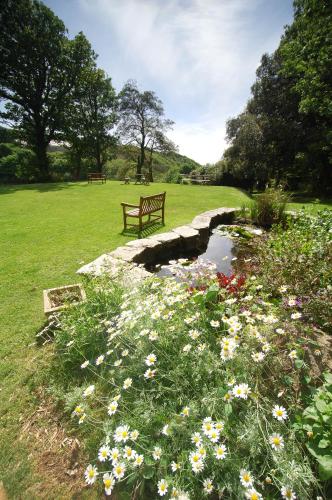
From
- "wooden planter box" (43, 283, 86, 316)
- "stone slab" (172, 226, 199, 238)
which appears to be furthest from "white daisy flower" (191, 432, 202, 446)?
"stone slab" (172, 226, 199, 238)

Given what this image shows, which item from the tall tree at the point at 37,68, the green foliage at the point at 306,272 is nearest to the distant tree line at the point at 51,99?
the tall tree at the point at 37,68

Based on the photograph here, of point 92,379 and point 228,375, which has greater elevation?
point 228,375

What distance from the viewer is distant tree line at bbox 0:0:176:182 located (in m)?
19.3

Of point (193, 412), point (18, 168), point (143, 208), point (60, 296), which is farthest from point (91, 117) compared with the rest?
point (193, 412)

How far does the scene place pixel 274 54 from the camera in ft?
54.5

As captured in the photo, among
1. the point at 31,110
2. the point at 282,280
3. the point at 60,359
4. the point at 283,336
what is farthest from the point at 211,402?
the point at 31,110

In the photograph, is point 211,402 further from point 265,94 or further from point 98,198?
point 265,94

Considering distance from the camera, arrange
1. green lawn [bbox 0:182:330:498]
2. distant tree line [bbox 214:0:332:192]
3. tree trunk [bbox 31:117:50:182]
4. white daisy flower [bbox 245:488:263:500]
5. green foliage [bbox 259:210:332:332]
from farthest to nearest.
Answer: tree trunk [bbox 31:117:50:182] < distant tree line [bbox 214:0:332:192] < green foliage [bbox 259:210:332:332] < green lawn [bbox 0:182:330:498] < white daisy flower [bbox 245:488:263:500]

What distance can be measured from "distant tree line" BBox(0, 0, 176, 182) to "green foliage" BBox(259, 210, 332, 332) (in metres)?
24.0

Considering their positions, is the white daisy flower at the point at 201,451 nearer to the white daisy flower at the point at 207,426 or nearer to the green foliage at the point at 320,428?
the white daisy flower at the point at 207,426

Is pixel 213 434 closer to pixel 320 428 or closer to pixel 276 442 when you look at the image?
pixel 276 442

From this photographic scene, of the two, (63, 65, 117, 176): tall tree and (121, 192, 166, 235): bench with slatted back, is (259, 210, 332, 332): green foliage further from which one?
(63, 65, 117, 176): tall tree

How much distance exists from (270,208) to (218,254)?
10.4 feet

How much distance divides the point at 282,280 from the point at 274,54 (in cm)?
2006
